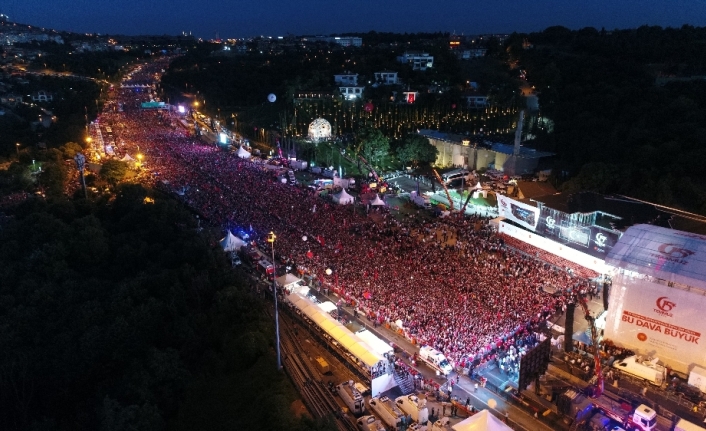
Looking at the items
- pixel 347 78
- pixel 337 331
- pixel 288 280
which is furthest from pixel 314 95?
pixel 337 331

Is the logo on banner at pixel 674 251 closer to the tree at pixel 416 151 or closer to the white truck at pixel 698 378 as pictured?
the white truck at pixel 698 378

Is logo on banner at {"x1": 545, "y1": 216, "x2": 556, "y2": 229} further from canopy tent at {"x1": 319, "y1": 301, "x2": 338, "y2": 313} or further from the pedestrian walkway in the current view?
canopy tent at {"x1": 319, "y1": 301, "x2": 338, "y2": 313}

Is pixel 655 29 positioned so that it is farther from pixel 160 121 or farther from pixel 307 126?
pixel 160 121

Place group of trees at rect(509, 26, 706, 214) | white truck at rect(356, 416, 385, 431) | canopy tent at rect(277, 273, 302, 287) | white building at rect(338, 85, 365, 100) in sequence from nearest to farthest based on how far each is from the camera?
white truck at rect(356, 416, 385, 431) < canopy tent at rect(277, 273, 302, 287) < group of trees at rect(509, 26, 706, 214) < white building at rect(338, 85, 365, 100)

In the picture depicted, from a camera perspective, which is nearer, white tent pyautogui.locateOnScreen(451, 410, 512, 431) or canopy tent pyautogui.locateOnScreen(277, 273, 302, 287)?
white tent pyautogui.locateOnScreen(451, 410, 512, 431)

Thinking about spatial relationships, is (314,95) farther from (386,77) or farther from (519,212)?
(519,212)

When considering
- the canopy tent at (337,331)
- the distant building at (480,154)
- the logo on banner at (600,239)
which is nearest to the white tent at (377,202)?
the distant building at (480,154)

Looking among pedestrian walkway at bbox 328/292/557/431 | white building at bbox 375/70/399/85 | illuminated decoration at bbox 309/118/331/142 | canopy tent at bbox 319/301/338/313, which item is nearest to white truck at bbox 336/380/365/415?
pedestrian walkway at bbox 328/292/557/431
